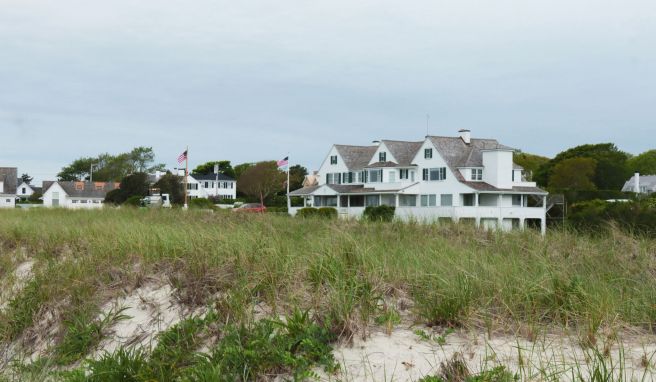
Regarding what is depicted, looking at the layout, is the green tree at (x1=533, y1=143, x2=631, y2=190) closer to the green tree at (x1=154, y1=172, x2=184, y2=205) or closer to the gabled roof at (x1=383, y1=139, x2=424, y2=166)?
the gabled roof at (x1=383, y1=139, x2=424, y2=166)

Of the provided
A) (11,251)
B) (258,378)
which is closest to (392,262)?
(258,378)

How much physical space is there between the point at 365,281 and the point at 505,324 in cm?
154

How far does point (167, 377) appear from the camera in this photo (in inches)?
224

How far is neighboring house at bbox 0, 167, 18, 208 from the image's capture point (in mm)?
81750

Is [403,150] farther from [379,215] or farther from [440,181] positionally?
[379,215]

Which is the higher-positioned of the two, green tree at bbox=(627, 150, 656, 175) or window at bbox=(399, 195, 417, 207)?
green tree at bbox=(627, 150, 656, 175)

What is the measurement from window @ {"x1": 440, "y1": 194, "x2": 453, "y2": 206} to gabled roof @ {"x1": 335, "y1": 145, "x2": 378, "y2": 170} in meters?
10.6

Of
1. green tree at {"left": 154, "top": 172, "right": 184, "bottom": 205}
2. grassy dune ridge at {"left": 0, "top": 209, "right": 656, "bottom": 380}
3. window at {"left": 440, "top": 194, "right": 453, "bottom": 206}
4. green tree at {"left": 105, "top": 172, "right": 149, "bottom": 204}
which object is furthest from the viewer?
green tree at {"left": 154, "top": 172, "right": 184, "bottom": 205}

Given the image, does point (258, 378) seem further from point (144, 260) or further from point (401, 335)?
point (144, 260)

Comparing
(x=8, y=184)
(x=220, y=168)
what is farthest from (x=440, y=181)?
(x=220, y=168)

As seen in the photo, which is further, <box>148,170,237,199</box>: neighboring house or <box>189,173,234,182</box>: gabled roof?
<box>189,173,234,182</box>: gabled roof

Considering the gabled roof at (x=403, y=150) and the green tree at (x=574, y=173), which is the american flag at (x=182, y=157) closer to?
the gabled roof at (x=403, y=150)

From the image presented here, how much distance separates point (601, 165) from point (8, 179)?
262ft

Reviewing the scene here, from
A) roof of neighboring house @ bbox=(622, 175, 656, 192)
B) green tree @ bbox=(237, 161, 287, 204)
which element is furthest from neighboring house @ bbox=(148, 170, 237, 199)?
roof of neighboring house @ bbox=(622, 175, 656, 192)
